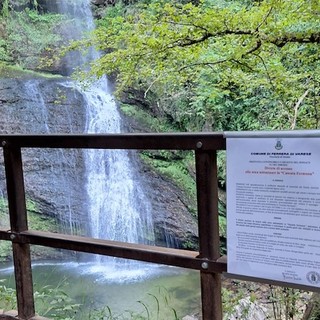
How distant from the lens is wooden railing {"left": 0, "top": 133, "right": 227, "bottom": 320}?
1314mm

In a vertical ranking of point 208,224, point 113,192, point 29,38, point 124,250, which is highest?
point 29,38

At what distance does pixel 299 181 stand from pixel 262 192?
0.37 feet

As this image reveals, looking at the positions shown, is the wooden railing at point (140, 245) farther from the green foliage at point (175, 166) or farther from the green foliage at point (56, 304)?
the green foliage at point (175, 166)

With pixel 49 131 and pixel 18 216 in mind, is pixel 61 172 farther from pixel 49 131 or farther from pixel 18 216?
pixel 18 216

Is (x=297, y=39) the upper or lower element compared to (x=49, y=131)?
upper

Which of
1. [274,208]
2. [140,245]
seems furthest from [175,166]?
[274,208]

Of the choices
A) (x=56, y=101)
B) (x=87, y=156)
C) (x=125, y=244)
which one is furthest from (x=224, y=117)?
(x=125, y=244)

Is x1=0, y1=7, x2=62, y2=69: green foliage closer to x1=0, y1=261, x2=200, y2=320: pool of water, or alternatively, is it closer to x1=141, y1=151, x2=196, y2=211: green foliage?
x1=141, y1=151, x2=196, y2=211: green foliage

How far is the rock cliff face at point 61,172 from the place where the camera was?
8.16 meters

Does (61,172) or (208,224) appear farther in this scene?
(61,172)

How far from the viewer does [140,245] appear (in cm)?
150

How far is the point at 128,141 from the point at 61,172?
7455 millimetres

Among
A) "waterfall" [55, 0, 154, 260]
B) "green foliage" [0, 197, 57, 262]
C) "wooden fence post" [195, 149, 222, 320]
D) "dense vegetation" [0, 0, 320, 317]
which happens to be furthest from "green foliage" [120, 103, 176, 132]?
"wooden fence post" [195, 149, 222, 320]

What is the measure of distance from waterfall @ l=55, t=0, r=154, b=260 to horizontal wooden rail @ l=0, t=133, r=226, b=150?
677 cm
